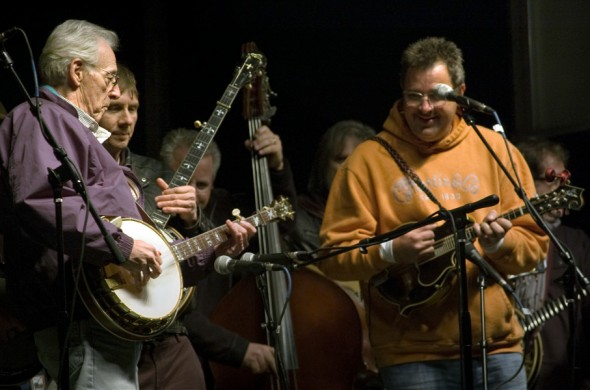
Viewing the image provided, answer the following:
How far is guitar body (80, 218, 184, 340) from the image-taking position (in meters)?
3.37

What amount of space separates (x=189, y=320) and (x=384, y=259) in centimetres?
118

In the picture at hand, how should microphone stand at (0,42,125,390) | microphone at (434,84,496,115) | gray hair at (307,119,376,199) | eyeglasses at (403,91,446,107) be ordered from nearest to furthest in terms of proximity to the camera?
microphone stand at (0,42,125,390) < microphone at (434,84,496,115) < eyeglasses at (403,91,446,107) < gray hair at (307,119,376,199)

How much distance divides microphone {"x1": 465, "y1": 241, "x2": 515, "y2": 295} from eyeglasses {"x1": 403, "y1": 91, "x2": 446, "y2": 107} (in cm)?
58

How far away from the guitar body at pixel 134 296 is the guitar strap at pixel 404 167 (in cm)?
103

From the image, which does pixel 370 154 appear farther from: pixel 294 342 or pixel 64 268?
pixel 64 268

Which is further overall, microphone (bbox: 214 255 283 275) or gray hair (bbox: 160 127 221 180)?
gray hair (bbox: 160 127 221 180)

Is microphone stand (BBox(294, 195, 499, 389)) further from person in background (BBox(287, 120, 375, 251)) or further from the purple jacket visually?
person in background (BBox(287, 120, 375, 251))

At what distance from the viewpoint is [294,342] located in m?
4.82

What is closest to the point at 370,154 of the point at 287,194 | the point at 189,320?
the point at 287,194

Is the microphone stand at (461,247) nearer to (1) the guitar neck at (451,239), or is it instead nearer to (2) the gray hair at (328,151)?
(1) the guitar neck at (451,239)

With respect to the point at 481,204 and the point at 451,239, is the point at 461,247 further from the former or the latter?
the point at 451,239

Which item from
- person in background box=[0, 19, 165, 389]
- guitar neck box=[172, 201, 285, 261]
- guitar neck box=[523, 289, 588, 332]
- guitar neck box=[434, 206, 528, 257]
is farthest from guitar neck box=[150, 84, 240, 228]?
guitar neck box=[523, 289, 588, 332]

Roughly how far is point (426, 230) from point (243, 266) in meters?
0.92

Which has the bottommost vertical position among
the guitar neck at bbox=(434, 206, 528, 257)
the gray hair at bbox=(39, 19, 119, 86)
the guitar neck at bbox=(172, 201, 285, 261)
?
the guitar neck at bbox=(434, 206, 528, 257)
